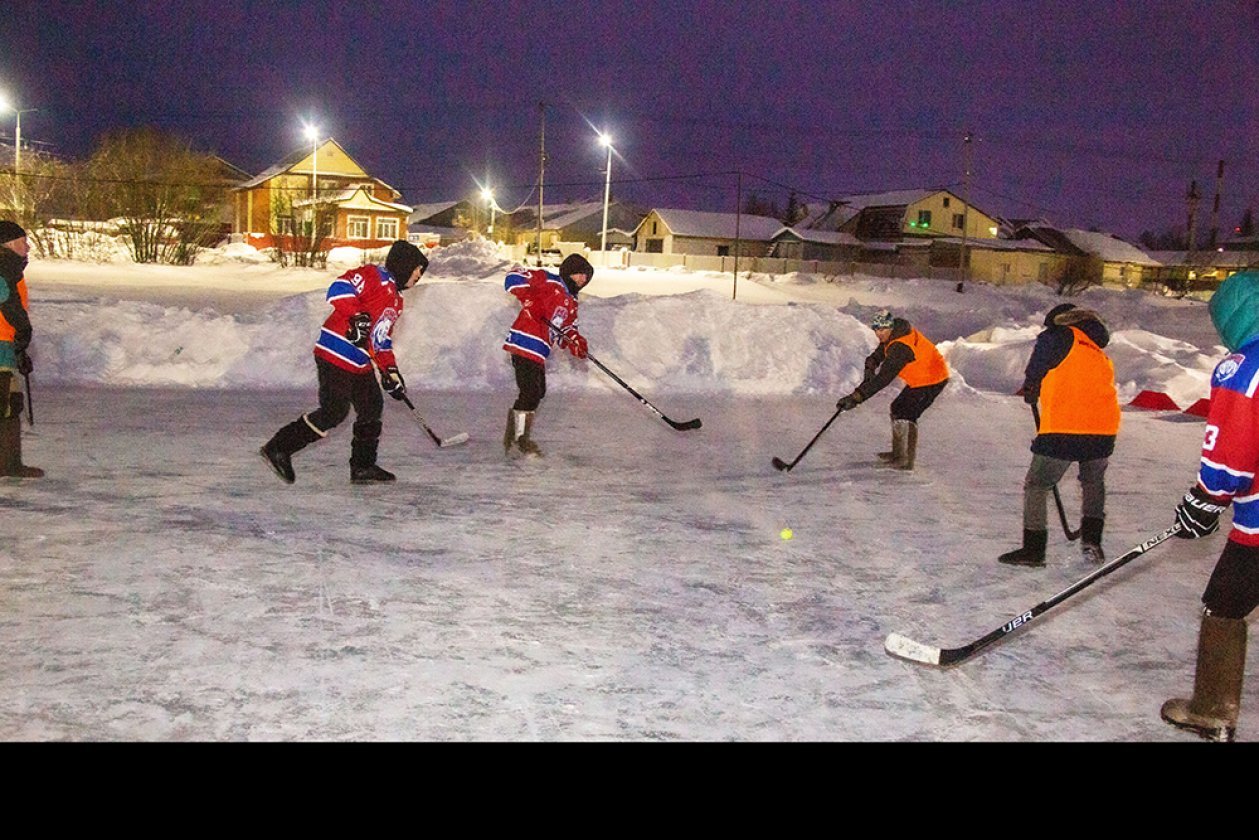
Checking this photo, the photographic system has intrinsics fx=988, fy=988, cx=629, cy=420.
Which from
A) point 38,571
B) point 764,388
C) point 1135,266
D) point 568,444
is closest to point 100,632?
point 38,571

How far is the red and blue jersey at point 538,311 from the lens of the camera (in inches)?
274

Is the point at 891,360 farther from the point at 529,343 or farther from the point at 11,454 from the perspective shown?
the point at 11,454

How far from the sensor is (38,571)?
13.7 ft

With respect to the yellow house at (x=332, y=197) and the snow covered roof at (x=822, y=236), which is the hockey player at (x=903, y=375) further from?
the snow covered roof at (x=822, y=236)

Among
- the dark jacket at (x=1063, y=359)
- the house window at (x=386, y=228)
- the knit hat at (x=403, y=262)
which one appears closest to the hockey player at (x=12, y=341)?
the knit hat at (x=403, y=262)

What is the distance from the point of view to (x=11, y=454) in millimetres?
5836

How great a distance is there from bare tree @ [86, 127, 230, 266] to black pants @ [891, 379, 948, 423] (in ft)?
86.1

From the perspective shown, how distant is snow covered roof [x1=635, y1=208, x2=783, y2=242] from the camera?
52969 mm

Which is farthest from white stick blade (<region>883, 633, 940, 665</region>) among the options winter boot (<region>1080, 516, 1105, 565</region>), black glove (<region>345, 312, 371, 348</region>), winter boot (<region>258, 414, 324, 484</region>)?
winter boot (<region>258, 414, 324, 484</region>)

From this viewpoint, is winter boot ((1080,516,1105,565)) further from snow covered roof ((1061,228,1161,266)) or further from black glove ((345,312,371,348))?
snow covered roof ((1061,228,1161,266))

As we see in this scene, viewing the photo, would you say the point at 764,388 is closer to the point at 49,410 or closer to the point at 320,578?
the point at 49,410

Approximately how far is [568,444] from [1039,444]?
4.01m

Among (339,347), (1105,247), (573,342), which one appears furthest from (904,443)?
(1105,247)

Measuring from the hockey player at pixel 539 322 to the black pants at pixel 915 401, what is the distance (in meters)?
2.39
